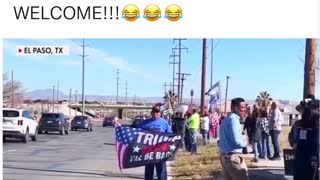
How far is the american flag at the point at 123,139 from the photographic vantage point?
10.4 meters

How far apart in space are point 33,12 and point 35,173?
658 cm

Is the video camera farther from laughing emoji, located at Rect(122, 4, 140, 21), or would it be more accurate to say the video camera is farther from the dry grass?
the dry grass

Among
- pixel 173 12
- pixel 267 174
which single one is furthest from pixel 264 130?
pixel 173 12

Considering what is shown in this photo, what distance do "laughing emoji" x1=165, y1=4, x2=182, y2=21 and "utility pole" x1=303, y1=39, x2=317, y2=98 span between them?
4472 mm

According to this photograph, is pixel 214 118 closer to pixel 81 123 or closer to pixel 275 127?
pixel 275 127

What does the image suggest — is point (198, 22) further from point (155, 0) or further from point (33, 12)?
point (33, 12)

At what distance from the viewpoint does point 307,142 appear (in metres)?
8.50

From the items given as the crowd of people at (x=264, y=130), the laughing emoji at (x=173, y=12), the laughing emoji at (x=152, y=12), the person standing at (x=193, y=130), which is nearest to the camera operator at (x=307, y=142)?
the laughing emoji at (x=173, y=12)

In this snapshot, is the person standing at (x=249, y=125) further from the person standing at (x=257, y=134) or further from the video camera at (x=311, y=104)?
the video camera at (x=311, y=104)

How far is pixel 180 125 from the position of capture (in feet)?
72.8

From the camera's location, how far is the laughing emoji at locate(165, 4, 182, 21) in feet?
25.3

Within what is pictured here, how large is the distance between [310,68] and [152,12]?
4.93 meters

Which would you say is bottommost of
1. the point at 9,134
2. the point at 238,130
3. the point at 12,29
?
the point at 9,134

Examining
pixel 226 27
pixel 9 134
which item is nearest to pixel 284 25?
pixel 226 27
